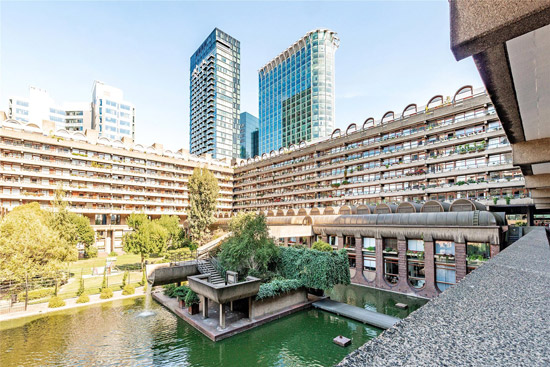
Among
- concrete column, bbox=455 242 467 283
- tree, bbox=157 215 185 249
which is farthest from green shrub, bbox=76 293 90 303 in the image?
concrete column, bbox=455 242 467 283

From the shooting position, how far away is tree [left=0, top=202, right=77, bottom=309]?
25281mm

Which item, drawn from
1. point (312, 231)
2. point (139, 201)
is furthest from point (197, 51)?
point (312, 231)

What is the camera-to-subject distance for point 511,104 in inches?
184

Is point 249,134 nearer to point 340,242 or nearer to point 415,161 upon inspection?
point 415,161

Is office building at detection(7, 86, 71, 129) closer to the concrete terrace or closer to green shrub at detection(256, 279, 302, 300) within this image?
green shrub at detection(256, 279, 302, 300)

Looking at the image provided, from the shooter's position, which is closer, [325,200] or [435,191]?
[435,191]

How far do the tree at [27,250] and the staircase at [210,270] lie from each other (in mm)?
13734

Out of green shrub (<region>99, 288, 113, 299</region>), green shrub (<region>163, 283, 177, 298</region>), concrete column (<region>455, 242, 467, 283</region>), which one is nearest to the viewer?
concrete column (<region>455, 242, 467, 283</region>)

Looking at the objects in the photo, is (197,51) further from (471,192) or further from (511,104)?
(511,104)

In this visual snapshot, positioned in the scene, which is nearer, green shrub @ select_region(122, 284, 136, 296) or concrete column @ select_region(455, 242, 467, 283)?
concrete column @ select_region(455, 242, 467, 283)

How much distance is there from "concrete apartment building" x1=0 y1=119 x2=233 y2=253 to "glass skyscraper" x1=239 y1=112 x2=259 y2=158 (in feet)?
230

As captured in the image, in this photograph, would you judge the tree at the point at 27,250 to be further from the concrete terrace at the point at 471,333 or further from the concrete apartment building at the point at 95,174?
the concrete terrace at the point at 471,333

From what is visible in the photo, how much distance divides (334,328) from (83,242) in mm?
45980

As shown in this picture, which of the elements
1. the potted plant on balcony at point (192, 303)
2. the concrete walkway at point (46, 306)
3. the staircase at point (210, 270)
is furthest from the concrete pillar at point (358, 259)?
the concrete walkway at point (46, 306)
